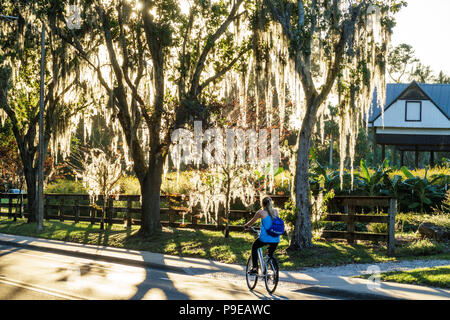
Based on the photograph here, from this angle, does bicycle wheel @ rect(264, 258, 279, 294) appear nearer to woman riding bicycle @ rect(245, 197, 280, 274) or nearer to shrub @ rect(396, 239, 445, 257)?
woman riding bicycle @ rect(245, 197, 280, 274)

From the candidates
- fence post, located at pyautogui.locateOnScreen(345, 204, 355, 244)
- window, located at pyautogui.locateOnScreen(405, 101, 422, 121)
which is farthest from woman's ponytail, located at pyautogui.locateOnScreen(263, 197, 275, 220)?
window, located at pyautogui.locateOnScreen(405, 101, 422, 121)

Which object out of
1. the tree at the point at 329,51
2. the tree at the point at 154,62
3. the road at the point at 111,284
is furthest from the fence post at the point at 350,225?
the tree at the point at 154,62

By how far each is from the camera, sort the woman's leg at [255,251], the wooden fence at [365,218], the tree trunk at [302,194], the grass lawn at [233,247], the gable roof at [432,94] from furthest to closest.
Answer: the gable roof at [432,94] → the tree trunk at [302,194] → the wooden fence at [365,218] → the grass lawn at [233,247] → the woman's leg at [255,251]

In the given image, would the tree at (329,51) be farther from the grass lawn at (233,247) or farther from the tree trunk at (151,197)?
the tree trunk at (151,197)

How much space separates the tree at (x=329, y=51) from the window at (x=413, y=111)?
99.4ft

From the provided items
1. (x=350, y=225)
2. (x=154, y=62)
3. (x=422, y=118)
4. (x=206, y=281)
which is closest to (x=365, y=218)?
(x=350, y=225)

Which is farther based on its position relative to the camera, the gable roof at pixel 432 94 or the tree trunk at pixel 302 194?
the gable roof at pixel 432 94

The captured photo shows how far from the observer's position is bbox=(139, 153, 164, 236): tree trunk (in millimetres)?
19609

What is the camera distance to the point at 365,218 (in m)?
15.6

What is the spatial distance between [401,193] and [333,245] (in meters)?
8.27

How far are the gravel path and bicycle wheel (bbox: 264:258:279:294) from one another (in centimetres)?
267

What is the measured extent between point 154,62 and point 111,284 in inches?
369

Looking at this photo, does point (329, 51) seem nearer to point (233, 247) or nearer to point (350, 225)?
point (350, 225)

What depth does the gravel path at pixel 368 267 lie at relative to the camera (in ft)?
41.0
